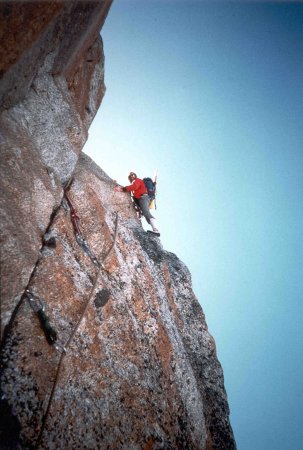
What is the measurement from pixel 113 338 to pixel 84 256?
7.19 feet

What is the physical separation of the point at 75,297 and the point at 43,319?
1.05 metres

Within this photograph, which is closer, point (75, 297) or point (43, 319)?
point (43, 319)

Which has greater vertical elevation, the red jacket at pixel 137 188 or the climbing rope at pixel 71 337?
the red jacket at pixel 137 188

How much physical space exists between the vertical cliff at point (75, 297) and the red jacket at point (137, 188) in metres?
1.73

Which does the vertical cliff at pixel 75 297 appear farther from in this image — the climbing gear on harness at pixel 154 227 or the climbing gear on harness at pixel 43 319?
the climbing gear on harness at pixel 154 227

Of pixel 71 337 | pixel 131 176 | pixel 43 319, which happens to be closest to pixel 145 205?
pixel 131 176

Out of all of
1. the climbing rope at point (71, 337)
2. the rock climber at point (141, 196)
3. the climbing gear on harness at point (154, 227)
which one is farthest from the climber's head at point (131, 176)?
the climbing rope at point (71, 337)

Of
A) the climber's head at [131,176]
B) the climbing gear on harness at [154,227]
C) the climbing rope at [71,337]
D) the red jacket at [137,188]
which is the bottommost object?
the climbing rope at [71,337]

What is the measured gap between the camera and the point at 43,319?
5.06m

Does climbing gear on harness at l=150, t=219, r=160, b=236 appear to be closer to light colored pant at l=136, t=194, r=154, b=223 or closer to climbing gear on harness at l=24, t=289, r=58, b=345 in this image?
light colored pant at l=136, t=194, r=154, b=223

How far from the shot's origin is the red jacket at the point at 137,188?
11.5m

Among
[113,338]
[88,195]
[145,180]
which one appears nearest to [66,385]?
[113,338]

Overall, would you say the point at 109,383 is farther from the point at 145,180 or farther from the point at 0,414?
the point at 145,180

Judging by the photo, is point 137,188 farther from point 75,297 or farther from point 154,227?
point 75,297
